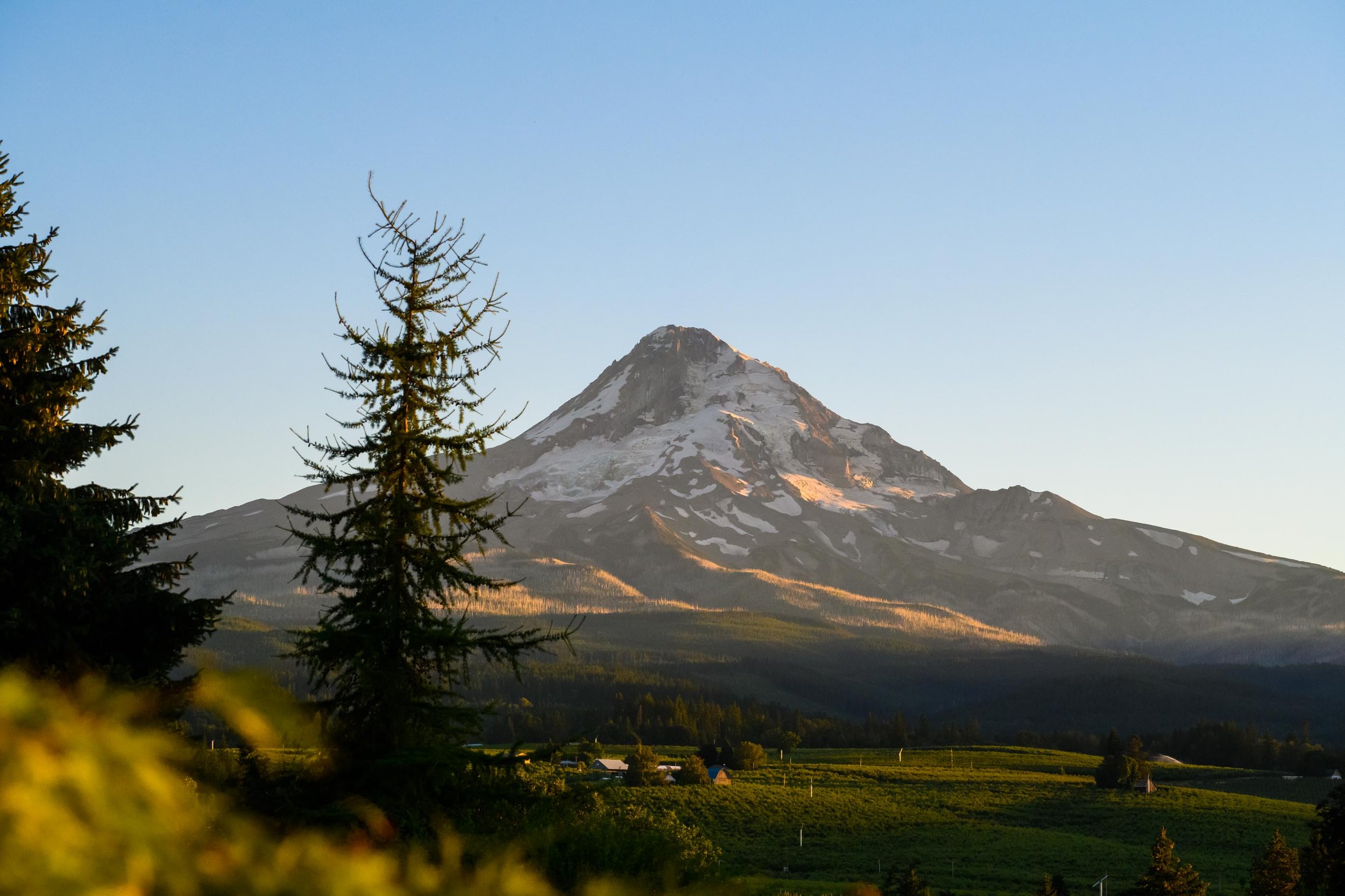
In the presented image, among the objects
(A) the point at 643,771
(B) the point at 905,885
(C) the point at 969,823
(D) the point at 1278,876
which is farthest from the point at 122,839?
(A) the point at 643,771

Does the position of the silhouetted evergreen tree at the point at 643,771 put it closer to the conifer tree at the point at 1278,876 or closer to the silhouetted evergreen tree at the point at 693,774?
the silhouetted evergreen tree at the point at 693,774

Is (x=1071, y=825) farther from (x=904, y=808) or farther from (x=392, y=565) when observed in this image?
(x=392, y=565)

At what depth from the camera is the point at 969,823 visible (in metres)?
127

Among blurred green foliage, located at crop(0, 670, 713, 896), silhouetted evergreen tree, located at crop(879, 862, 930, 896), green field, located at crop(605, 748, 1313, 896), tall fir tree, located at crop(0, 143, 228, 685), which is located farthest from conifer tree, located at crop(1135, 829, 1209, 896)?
blurred green foliage, located at crop(0, 670, 713, 896)

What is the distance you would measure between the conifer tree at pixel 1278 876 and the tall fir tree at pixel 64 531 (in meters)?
64.0

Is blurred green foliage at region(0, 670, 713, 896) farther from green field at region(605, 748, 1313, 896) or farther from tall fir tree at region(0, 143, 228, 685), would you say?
green field at region(605, 748, 1313, 896)

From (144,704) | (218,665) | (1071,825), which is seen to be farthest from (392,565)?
(1071,825)

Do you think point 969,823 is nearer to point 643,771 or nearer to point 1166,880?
point 643,771

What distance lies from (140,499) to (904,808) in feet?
422

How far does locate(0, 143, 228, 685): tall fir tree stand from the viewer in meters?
17.5

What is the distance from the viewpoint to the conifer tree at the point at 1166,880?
59.7 metres

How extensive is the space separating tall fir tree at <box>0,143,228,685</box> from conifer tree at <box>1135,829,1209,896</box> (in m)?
54.0

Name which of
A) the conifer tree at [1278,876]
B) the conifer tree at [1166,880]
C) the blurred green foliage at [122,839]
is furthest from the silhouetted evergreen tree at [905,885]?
the blurred green foliage at [122,839]

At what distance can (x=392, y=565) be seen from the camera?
716 inches
